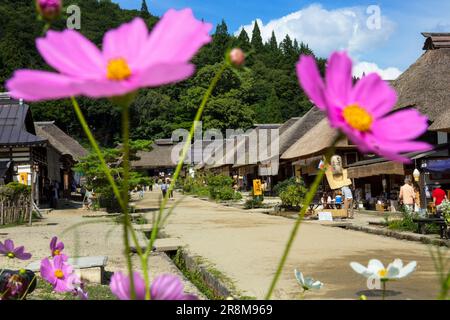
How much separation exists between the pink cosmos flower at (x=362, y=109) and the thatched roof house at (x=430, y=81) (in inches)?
669

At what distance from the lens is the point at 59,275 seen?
1293mm

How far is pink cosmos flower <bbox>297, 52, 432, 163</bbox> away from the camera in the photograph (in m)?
0.61

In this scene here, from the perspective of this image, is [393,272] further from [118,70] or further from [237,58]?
[118,70]

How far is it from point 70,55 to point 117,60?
52 mm

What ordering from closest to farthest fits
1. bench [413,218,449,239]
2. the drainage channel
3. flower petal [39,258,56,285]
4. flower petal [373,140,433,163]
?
1. flower petal [373,140,433,163]
2. flower petal [39,258,56,285]
3. the drainage channel
4. bench [413,218,449,239]

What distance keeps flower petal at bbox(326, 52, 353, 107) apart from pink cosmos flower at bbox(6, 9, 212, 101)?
0.52ft

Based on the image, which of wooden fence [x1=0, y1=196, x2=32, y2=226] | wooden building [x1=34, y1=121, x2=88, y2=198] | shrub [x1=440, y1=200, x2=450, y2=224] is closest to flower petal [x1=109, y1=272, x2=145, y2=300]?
shrub [x1=440, y1=200, x2=450, y2=224]

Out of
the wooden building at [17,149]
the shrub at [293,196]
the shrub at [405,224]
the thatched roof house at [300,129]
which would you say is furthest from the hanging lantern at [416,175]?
the thatched roof house at [300,129]

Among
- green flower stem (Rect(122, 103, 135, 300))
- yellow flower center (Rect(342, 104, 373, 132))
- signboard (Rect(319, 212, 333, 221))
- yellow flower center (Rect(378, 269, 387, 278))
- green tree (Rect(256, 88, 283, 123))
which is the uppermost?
green tree (Rect(256, 88, 283, 123))

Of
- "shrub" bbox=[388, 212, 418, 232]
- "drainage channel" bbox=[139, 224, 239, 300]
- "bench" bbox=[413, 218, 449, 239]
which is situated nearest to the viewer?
"drainage channel" bbox=[139, 224, 239, 300]

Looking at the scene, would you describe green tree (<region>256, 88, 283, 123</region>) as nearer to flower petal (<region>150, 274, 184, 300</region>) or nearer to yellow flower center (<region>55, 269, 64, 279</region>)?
yellow flower center (<region>55, 269, 64, 279</region>)

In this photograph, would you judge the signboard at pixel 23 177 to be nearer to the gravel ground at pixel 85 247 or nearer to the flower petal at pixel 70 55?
the gravel ground at pixel 85 247

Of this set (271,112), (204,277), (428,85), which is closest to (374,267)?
(204,277)

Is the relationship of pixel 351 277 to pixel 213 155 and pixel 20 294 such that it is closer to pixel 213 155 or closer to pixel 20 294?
pixel 20 294
